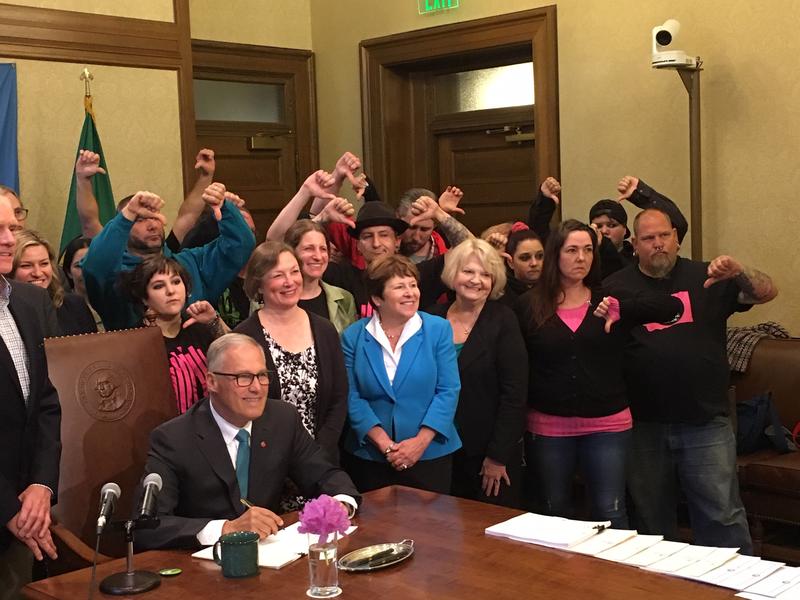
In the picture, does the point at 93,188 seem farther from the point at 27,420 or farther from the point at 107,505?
the point at 107,505

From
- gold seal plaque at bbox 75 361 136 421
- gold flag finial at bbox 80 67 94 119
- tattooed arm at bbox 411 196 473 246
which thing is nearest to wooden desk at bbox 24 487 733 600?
gold seal plaque at bbox 75 361 136 421

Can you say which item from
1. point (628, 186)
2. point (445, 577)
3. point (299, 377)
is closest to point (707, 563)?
point (445, 577)

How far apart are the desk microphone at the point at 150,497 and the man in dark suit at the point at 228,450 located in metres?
0.37

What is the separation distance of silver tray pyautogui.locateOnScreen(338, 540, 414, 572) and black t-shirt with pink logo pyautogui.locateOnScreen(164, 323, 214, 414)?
1223 millimetres

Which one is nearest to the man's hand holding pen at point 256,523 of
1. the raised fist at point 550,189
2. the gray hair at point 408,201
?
the gray hair at point 408,201

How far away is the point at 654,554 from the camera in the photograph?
2387mm

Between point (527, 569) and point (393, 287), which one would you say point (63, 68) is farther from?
point (527, 569)

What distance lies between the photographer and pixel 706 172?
17.7ft

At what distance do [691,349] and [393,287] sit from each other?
112 centimetres

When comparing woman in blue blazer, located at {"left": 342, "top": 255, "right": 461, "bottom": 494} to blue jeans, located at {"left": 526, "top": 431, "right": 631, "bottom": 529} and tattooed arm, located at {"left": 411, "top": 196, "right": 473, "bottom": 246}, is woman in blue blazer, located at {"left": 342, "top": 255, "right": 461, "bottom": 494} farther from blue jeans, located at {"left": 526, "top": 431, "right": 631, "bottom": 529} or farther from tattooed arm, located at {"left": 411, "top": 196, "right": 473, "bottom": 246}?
tattooed arm, located at {"left": 411, "top": 196, "right": 473, "bottom": 246}

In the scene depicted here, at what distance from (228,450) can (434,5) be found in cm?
428

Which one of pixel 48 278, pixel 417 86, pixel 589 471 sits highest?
pixel 417 86

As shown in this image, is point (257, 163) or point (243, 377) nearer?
point (243, 377)

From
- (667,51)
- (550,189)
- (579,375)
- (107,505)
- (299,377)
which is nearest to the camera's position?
(107,505)
